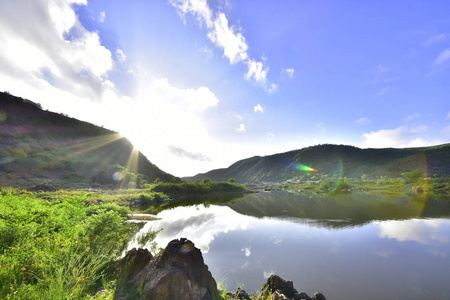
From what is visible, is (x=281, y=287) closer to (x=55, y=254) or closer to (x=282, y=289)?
(x=282, y=289)

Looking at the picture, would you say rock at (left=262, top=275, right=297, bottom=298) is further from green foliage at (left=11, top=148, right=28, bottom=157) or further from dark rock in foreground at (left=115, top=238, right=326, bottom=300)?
green foliage at (left=11, top=148, right=28, bottom=157)

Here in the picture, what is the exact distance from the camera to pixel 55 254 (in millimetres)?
6211

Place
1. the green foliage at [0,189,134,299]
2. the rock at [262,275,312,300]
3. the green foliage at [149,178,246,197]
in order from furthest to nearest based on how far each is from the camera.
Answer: the green foliage at [149,178,246,197] < the rock at [262,275,312,300] < the green foliage at [0,189,134,299]

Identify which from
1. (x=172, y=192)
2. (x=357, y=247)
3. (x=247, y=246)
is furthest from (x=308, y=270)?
(x=172, y=192)

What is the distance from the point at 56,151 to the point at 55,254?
84357mm

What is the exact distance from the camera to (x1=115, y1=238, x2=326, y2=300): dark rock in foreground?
5.84 m

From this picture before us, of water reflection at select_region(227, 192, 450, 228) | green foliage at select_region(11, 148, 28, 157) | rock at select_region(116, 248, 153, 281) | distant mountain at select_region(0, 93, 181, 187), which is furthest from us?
green foliage at select_region(11, 148, 28, 157)

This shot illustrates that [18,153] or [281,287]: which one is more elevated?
[18,153]

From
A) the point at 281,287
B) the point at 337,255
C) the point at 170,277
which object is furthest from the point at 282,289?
the point at 337,255

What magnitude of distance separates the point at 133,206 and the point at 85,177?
3713 cm

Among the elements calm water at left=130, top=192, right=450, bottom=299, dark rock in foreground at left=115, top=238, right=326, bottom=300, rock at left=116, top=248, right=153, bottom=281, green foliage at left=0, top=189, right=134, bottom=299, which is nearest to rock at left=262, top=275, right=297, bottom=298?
dark rock in foreground at left=115, top=238, right=326, bottom=300

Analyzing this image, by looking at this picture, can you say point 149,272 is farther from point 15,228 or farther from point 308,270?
point 308,270

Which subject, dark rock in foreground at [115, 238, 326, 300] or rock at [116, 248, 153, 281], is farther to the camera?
rock at [116, 248, 153, 281]

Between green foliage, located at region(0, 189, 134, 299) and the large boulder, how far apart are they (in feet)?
3.41
